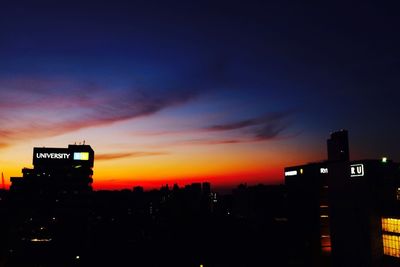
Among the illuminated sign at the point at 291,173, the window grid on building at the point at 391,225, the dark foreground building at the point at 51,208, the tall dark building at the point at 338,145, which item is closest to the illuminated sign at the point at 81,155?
the dark foreground building at the point at 51,208

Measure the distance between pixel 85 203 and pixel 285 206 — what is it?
66200 millimetres

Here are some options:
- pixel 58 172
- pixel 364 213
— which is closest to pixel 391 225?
pixel 364 213

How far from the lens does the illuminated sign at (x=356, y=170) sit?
5967 cm

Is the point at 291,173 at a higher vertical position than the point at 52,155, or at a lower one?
lower

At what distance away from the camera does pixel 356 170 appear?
6100cm

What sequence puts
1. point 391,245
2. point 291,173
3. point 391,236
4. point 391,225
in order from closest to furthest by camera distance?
1. point 391,245
2. point 391,236
3. point 391,225
4. point 291,173

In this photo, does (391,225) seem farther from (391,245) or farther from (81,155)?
(81,155)

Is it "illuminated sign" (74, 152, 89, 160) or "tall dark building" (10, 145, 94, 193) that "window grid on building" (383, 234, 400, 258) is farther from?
"illuminated sign" (74, 152, 89, 160)

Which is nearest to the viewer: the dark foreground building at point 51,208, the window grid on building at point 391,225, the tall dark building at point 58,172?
the window grid on building at point 391,225

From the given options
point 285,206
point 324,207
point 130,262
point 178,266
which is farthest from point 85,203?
point 324,207

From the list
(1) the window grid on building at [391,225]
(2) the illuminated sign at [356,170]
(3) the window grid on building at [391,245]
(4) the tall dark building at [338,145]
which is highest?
(4) the tall dark building at [338,145]

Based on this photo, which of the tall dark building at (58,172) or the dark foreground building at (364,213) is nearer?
the dark foreground building at (364,213)

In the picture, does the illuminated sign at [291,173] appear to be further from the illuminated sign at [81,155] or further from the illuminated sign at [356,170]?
the illuminated sign at [81,155]

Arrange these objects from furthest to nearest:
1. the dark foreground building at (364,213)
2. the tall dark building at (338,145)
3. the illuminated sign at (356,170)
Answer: the tall dark building at (338,145) < the illuminated sign at (356,170) < the dark foreground building at (364,213)
